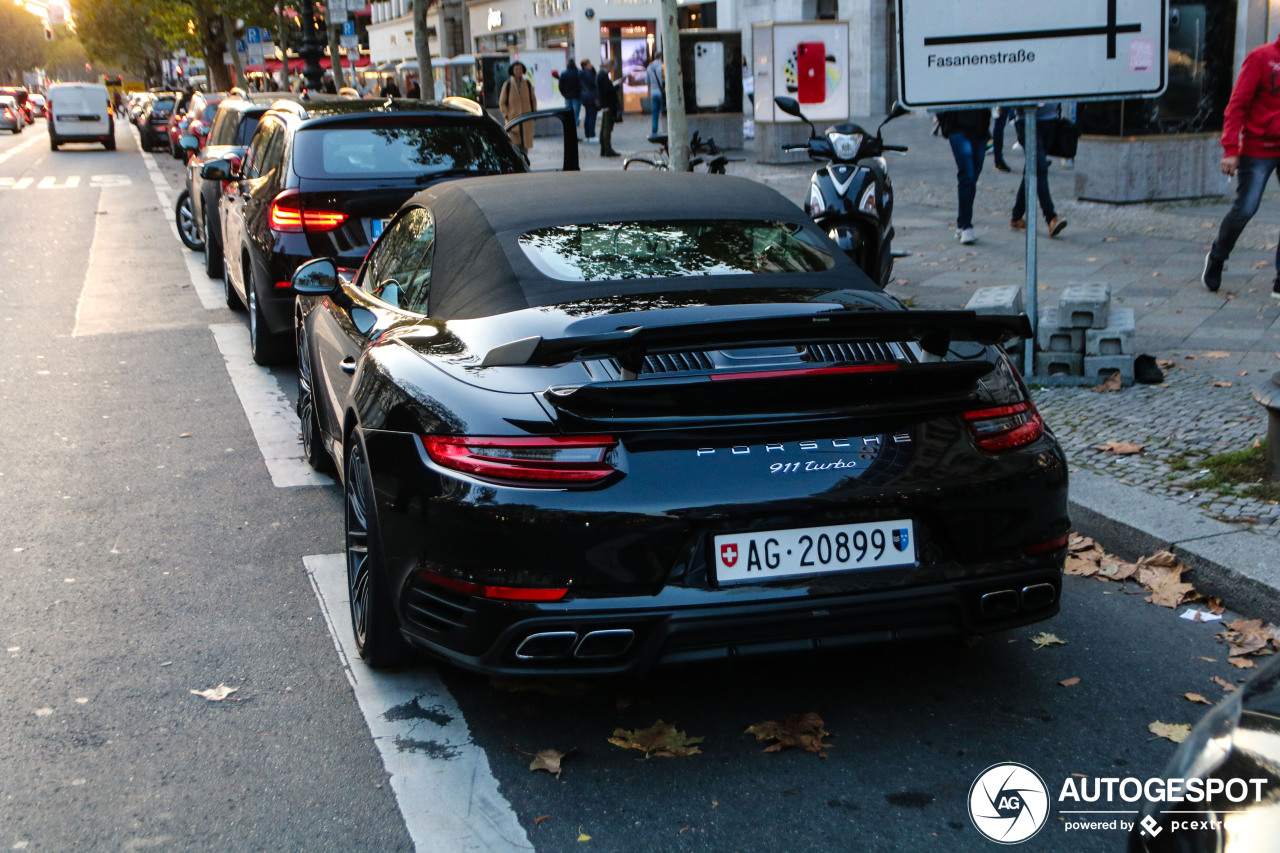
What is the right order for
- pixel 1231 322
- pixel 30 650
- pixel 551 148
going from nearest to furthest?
1. pixel 30 650
2. pixel 1231 322
3. pixel 551 148

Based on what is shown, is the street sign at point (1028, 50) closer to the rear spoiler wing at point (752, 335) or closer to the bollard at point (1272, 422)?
the bollard at point (1272, 422)

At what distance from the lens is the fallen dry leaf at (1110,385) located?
6762mm

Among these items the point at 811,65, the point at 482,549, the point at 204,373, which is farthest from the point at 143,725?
the point at 811,65

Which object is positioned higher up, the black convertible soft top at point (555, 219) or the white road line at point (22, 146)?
the white road line at point (22, 146)

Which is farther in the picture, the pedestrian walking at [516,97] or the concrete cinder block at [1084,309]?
the pedestrian walking at [516,97]

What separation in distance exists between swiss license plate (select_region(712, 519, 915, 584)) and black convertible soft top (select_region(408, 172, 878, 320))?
96cm

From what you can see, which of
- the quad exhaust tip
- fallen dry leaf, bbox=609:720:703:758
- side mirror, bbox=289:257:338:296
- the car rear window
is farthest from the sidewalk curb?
the car rear window

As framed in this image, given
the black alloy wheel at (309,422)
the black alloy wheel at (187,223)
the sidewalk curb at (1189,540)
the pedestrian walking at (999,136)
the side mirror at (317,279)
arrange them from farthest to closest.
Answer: the pedestrian walking at (999,136)
the black alloy wheel at (187,223)
the black alloy wheel at (309,422)
the side mirror at (317,279)
the sidewalk curb at (1189,540)

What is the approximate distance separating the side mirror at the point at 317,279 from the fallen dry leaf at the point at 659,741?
2414mm

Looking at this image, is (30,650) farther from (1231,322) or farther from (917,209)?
→ (917,209)

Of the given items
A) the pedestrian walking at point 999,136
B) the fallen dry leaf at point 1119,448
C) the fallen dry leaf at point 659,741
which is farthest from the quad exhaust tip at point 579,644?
the pedestrian walking at point 999,136

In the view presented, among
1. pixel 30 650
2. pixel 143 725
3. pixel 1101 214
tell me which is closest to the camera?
pixel 143 725

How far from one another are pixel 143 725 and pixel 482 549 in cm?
121

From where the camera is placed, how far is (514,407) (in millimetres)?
3219
